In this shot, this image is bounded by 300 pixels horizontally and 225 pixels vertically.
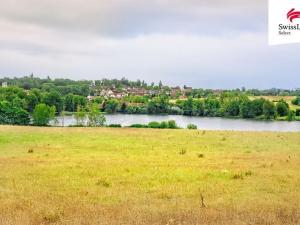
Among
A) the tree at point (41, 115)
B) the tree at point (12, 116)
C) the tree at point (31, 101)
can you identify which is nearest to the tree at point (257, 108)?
the tree at point (41, 115)

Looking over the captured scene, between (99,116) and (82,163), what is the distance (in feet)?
279

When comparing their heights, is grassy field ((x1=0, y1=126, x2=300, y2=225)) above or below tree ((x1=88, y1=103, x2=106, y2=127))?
above

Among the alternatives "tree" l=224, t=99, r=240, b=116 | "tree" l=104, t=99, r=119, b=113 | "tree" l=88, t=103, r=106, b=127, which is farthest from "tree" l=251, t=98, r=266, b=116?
"tree" l=104, t=99, r=119, b=113

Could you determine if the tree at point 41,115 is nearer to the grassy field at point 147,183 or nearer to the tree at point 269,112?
the tree at point 269,112

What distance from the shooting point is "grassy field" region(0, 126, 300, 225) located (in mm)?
9547

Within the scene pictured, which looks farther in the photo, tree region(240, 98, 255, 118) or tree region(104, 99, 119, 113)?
tree region(104, 99, 119, 113)

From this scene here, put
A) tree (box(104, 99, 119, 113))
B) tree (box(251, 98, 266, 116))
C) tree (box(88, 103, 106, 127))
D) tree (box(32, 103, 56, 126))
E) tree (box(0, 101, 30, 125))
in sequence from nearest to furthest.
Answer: tree (box(0, 101, 30, 125))
tree (box(32, 103, 56, 126))
tree (box(88, 103, 106, 127))
tree (box(251, 98, 266, 116))
tree (box(104, 99, 119, 113))

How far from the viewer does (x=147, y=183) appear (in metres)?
15.3

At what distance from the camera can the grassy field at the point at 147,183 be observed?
9.55 m

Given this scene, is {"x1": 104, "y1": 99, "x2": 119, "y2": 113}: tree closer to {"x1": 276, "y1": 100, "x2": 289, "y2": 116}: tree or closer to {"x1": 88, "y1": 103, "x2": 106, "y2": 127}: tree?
{"x1": 88, "y1": 103, "x2": 106, "y2": 127}: tree

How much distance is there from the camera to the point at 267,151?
27344mm

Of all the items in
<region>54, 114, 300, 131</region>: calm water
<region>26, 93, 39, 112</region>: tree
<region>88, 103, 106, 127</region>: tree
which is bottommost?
<region>54, 114, 300, 131</region>: calm water

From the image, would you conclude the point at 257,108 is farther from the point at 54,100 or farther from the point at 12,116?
the point at 12,116

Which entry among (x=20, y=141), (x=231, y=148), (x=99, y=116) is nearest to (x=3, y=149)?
(x=20, y=141)
